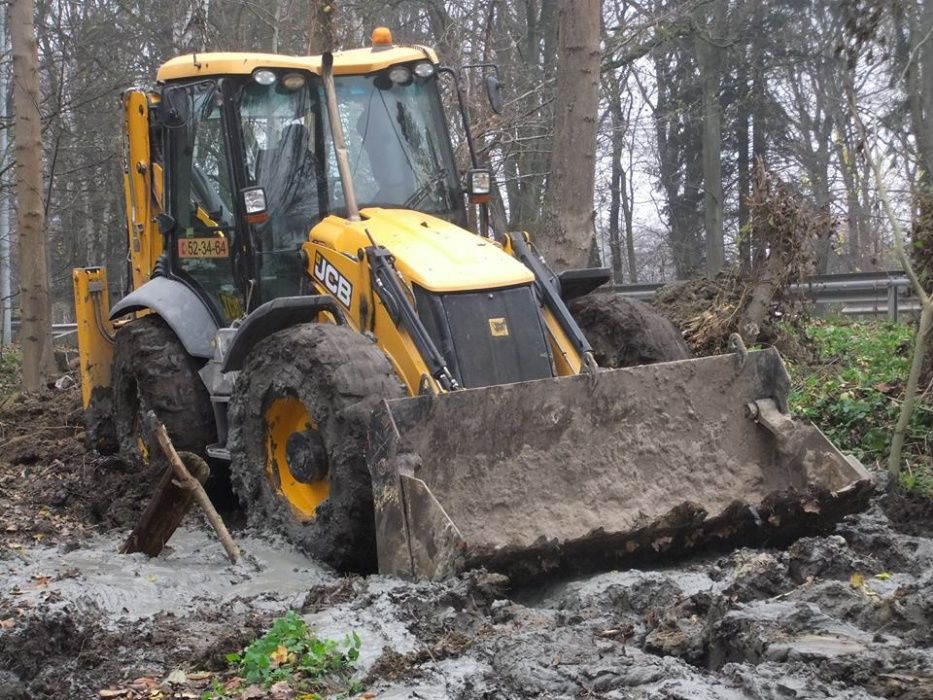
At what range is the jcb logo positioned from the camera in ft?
23.8

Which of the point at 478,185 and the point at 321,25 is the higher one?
the point at 321,25

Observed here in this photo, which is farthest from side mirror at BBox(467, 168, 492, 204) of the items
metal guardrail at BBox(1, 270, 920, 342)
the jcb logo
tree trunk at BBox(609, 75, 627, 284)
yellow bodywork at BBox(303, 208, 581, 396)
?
tree trunk at BBox(609, 75, 627, 284)

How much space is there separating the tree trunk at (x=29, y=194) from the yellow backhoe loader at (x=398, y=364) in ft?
15.3

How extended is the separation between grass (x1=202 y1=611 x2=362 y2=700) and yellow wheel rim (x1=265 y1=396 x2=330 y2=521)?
78.0 inches

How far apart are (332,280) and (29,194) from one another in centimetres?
716

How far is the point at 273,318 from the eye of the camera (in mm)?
7160

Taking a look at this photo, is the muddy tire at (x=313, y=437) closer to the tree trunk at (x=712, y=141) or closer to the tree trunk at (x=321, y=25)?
the tree trunk at (x=321, y=25)

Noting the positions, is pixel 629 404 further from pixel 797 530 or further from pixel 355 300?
→ pixel 355 300

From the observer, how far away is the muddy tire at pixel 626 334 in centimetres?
792

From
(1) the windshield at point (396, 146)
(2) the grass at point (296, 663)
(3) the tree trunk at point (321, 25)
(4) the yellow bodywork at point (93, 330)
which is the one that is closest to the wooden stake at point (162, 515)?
(1) the windshield at point (396, 146)

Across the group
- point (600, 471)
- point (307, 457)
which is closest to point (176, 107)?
point (307, 457)

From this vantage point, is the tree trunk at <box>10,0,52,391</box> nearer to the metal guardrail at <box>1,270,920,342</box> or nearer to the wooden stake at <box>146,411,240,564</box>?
the wooden stake at <box>146,411,240,564</box>

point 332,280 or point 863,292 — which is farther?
point 863,292

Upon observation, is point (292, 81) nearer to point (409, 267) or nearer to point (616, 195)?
point (409, 267)
